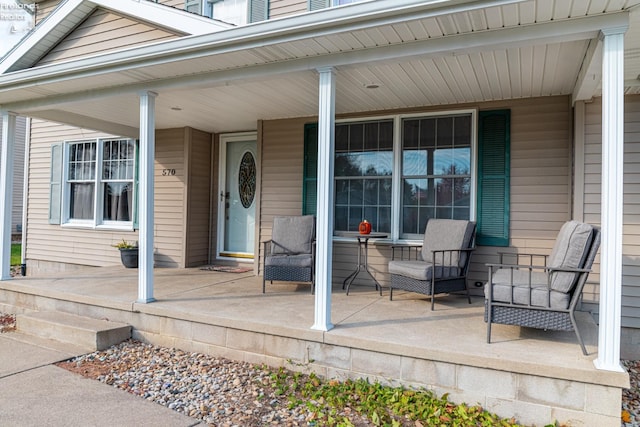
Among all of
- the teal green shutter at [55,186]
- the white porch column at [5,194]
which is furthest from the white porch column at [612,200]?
the teal green shutter at [55,186]

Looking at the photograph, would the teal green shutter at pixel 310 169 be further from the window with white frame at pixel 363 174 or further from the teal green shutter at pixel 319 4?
the teal green shutter at pixel 319 4

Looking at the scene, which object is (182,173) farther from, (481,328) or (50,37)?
(481,328)

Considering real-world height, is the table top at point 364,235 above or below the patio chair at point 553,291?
above

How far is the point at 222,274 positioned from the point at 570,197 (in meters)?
4.30

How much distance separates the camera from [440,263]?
181 inches

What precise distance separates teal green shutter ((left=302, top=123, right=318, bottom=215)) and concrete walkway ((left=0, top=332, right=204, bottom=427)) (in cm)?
313

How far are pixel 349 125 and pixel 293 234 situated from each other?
155 centimetres

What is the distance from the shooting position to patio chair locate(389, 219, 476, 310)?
409cm

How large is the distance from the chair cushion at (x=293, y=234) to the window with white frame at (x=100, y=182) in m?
2.99

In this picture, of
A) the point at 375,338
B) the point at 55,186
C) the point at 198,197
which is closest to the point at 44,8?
the point at 55,186

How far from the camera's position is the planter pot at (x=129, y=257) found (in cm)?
657

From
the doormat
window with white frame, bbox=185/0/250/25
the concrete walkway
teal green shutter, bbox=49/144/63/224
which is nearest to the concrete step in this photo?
the concrete walkway

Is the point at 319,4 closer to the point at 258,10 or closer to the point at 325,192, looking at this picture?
the point at 258,10

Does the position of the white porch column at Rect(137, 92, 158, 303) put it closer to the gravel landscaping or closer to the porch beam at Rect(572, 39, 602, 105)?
the gravel landscaping
